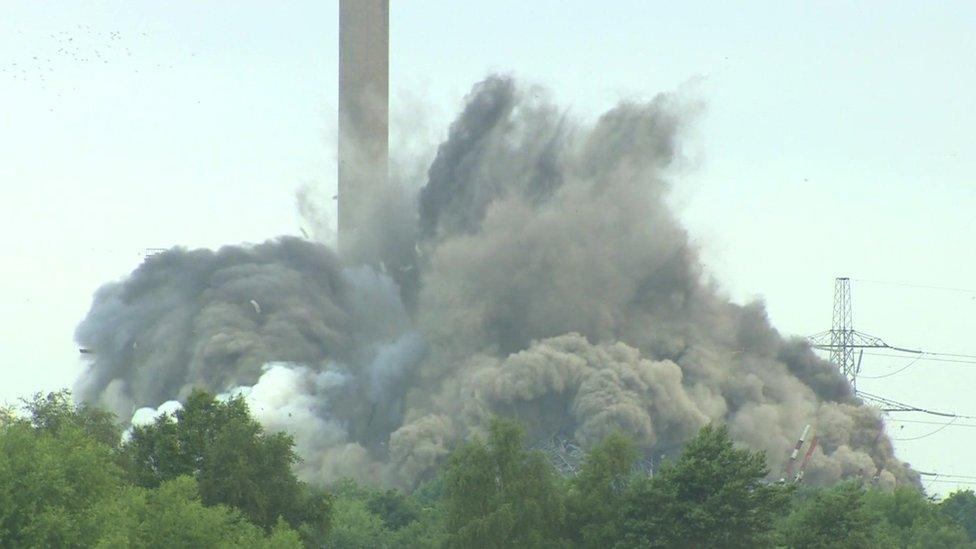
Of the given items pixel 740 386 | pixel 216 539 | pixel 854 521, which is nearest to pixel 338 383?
pixel 740 386

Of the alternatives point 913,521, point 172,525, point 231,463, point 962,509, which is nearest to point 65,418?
point 231,463

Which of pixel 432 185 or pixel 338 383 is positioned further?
pixel 432 185

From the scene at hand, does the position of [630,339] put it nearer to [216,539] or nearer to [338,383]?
[338,383]

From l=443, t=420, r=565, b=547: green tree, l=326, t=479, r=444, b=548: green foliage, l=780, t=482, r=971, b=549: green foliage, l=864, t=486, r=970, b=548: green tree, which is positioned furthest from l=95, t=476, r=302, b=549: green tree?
l=864, t=486, r=970, b=548: green tree

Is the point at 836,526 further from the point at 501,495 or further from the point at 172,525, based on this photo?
the point at 172,525

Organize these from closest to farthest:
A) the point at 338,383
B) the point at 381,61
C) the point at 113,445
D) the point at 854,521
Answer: the point at 854,521, the point at 113,445, the point at 338,383, the point at 381,61

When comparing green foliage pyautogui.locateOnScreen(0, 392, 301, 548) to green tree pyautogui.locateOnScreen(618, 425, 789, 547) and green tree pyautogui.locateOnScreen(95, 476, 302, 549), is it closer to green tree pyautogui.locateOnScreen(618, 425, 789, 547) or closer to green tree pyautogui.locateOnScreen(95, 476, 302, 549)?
green tree pyautogui.locateOnScreen(95, 476, 302, 549)

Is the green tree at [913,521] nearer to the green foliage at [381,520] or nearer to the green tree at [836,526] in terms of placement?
the green foliage at [381,520]
